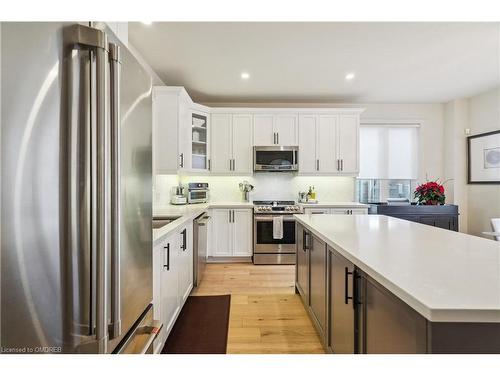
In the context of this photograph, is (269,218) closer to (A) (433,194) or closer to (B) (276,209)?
(B) (276,209)

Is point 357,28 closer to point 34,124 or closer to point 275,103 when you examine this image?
point 275,103

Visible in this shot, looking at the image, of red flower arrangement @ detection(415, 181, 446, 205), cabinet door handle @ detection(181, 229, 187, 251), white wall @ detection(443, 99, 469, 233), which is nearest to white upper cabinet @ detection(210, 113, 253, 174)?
cabinet door handle @ detection(181, 229, 187, 251)

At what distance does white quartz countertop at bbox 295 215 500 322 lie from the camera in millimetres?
741

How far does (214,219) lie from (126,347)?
3062 mm

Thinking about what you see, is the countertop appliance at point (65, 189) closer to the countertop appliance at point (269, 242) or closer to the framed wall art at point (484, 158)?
the countertop appliance at point (269, 242)

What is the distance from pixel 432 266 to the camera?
1053 mm

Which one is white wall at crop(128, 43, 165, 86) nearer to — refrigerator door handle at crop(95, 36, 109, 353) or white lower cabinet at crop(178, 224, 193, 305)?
white lower cabinet at crop(178, 224, 193, 305)

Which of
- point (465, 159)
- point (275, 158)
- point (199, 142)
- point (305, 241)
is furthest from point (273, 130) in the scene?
point (465, 159)

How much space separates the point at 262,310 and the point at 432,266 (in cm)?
182

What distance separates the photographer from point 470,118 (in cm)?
447

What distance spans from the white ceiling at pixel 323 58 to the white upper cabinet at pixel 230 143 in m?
0.44

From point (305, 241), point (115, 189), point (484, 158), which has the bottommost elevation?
point (305, 241)

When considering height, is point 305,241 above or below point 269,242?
above

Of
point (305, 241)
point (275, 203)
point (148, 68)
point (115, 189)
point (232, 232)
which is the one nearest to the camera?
point (115, 189)
